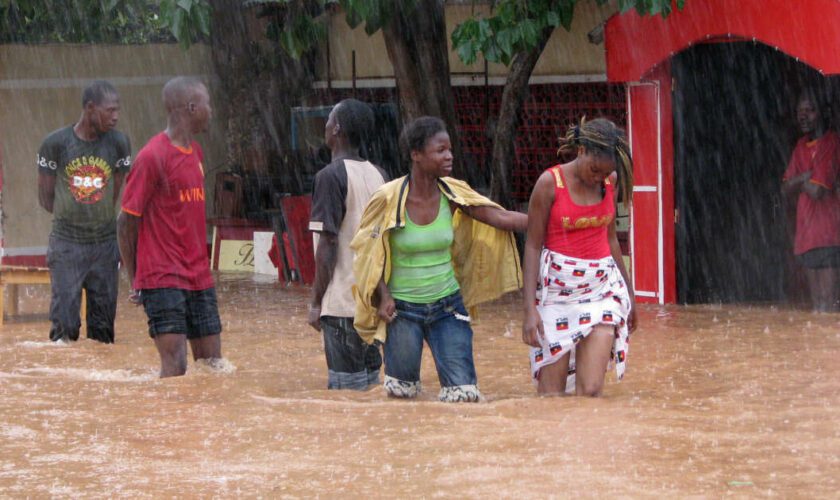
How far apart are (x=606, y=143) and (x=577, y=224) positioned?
45 centimetres

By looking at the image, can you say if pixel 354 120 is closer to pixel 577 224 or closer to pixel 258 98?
pixel 577 224

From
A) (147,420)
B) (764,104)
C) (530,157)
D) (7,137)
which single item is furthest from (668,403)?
(7,137)

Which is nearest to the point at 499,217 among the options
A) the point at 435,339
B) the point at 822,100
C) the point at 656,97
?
the point at 435,339

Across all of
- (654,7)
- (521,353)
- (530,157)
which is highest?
(654,7)

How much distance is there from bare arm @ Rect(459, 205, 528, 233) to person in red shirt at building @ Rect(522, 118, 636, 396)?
6 cm

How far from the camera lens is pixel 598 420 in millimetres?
6645

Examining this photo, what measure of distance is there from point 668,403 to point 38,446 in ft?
10.9

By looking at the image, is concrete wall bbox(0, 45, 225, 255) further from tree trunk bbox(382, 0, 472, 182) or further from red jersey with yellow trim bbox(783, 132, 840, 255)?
red jersey with yellow trim bbox(783, 132, 840, 255)

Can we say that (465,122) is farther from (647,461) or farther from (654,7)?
(647,461)

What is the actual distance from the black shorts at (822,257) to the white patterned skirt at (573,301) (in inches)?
205

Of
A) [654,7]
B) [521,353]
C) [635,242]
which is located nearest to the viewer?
[521,353]

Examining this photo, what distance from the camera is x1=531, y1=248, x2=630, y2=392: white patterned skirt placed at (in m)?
7.09

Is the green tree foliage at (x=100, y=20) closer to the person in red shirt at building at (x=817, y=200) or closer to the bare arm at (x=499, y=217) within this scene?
the person in red shirt at building at (x=817, y=200)

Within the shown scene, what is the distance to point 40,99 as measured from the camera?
17891 millimetres
